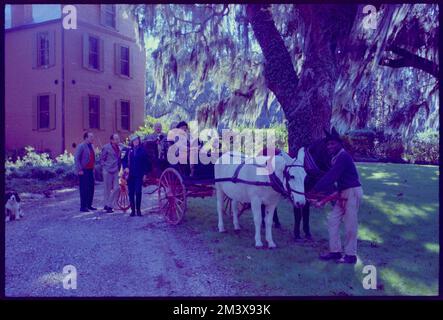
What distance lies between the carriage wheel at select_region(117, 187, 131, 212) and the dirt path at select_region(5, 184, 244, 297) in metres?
0.47

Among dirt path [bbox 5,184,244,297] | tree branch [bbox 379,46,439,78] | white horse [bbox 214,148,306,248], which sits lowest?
dirt path [bbox 5,184,244,297]

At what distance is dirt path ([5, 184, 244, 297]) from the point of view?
3.81m

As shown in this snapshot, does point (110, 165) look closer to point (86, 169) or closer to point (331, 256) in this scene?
point (86, 169)

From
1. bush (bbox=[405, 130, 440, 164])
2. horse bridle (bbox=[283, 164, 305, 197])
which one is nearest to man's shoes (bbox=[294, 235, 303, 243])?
horse bridle (bbox=[283, 164, 305, 197])

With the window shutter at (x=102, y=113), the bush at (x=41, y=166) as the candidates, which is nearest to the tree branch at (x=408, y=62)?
the window shutter at (x=102, y=113)

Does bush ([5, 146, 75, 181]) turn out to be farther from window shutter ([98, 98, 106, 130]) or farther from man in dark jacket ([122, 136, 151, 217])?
man in dark jacket ([122, 136, 151, 217])

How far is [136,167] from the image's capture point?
711cm

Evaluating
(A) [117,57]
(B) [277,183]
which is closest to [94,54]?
(A) [117,57]

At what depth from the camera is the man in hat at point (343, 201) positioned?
441 cm

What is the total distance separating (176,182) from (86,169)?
174cm

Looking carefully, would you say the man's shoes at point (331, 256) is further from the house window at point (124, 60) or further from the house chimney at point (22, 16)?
the house window at point (124, 60)

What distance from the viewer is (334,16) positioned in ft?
20.2
